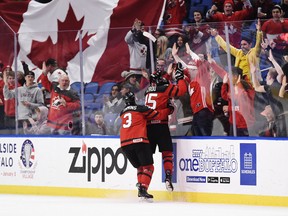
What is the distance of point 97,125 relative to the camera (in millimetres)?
13805

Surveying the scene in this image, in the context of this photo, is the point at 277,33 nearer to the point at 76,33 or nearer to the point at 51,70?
the point at 76,33

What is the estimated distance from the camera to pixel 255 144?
1209 cm

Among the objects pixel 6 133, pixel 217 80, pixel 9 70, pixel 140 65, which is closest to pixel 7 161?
pixel 6 133

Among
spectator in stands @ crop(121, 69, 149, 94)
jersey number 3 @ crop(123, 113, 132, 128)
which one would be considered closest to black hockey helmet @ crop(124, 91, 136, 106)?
jersey number 3 @ crop(123, 113, 132, 128)

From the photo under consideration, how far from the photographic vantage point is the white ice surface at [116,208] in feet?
36.4

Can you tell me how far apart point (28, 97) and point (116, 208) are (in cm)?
336

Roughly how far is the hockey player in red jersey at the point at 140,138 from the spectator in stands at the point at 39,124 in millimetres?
2006

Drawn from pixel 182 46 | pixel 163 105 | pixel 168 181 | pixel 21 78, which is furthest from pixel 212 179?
pixel 21 78

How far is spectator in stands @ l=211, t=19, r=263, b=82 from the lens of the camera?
40.6ft

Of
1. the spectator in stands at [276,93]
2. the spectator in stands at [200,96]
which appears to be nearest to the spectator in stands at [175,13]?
the spectator in stands at [200,96]

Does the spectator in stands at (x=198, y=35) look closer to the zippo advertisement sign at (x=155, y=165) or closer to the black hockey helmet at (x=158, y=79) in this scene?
the black hockey helmet at (x=158, y=79)

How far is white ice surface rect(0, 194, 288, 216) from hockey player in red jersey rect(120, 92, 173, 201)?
293mm

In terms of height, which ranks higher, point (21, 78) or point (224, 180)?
point (21, 78)

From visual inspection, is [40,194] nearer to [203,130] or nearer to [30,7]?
[203,130]
